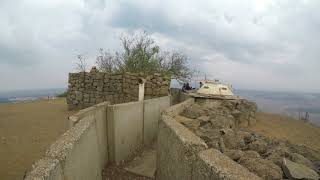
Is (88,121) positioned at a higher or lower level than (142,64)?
lower

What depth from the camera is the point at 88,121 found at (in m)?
7.02

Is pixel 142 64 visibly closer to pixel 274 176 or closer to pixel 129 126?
pixel 129 126

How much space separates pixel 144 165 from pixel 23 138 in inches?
210

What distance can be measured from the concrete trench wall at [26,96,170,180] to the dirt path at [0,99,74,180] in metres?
1.95

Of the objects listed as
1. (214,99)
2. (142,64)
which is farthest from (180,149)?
(142,64)

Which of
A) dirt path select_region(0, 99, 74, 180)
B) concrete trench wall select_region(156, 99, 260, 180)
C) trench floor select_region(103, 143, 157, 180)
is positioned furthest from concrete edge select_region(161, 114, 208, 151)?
dirt path select_region(0, 99, 74, 180)

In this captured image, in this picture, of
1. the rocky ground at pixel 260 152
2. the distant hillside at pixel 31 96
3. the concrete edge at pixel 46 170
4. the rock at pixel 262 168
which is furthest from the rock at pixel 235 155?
the distant hillside at pixel 31 96

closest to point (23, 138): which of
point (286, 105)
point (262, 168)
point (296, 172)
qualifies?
point (262, 168)

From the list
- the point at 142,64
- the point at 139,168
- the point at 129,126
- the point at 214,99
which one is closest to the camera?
the point at 139,168

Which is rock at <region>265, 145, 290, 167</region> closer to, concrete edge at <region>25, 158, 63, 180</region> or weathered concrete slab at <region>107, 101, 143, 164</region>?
concrete edge at <region>25, 158, 63, 180</region>

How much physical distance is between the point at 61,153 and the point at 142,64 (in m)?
23.0

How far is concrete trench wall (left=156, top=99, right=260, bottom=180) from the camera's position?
3828mm

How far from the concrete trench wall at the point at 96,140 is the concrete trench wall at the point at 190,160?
53.4 inches

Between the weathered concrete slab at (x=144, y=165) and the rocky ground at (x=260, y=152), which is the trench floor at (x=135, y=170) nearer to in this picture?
the weathered concrete slab at (x=144, y=165)
